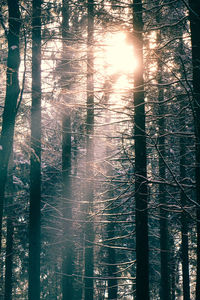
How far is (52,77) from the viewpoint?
11.5 m

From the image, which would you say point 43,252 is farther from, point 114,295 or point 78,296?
point 114,295

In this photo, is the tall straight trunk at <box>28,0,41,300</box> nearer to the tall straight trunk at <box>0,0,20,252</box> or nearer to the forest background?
the forest background

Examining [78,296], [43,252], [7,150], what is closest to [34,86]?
[7,150]

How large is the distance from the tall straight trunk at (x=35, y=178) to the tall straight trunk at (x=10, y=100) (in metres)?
1.53

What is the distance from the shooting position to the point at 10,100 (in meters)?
7.93

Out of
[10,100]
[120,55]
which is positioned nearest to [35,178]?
[10,100]

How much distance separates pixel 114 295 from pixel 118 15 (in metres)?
16.7

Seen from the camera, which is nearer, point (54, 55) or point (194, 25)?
point (194, 25)

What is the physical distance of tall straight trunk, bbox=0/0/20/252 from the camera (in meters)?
7.57

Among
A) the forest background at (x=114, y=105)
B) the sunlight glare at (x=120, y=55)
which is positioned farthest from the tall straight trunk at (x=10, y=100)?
the sunlight glare at (x=120, y=55)

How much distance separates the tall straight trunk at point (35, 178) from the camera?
31.9ft

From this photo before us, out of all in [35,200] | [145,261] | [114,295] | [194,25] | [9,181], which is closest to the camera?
[194,25]

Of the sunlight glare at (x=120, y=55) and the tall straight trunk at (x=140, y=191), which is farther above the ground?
the sunlight glare at (x=120, y=55)

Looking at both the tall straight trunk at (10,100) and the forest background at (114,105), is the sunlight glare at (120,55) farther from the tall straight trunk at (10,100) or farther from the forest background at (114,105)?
the tall straight trunk at (10,100)
